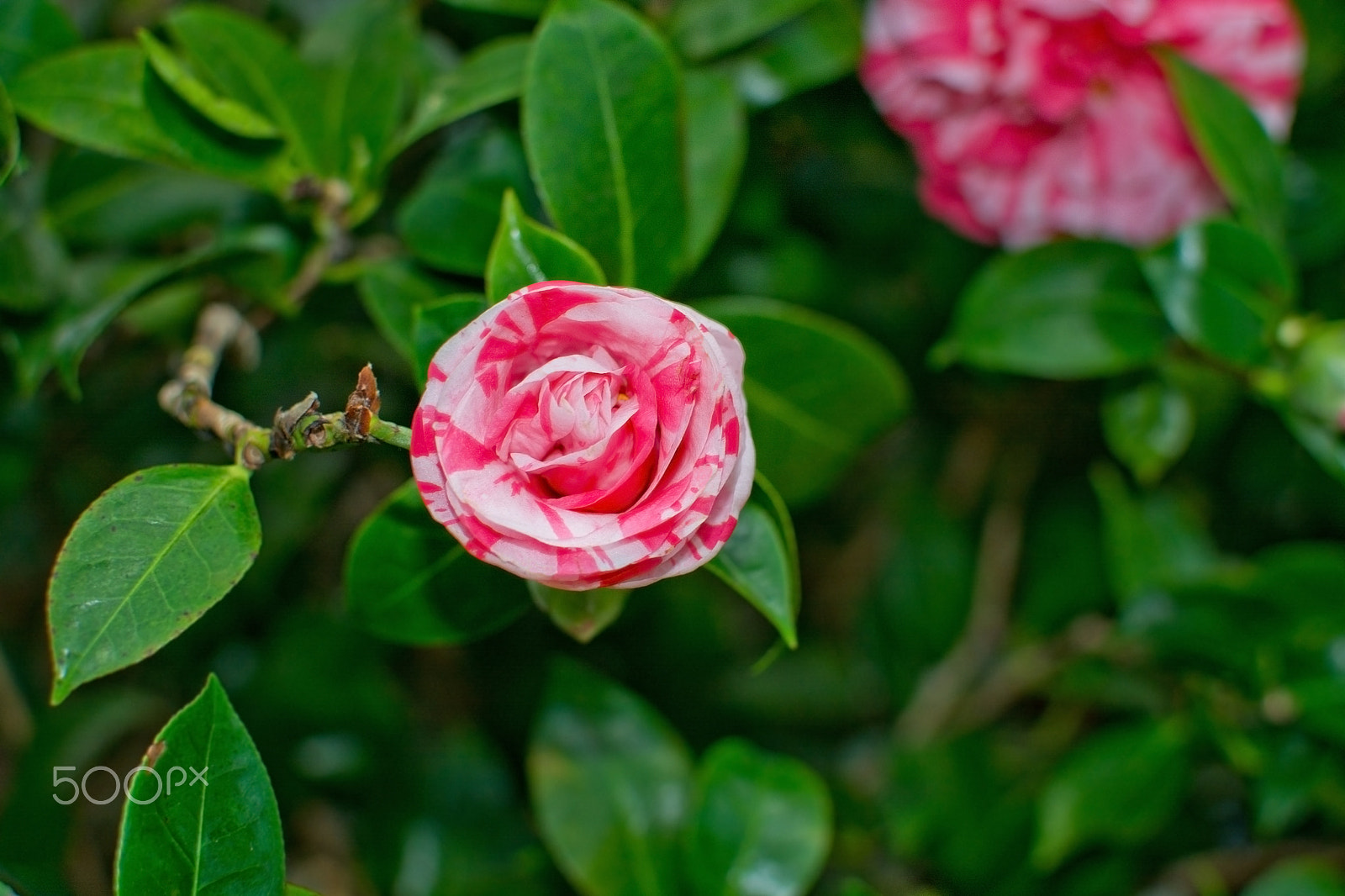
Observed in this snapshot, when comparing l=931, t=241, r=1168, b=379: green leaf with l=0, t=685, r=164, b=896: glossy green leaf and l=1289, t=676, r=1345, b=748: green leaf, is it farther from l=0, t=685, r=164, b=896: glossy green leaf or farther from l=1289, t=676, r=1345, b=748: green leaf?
l=0, t=685, r=164, b=896: glossy green leaf

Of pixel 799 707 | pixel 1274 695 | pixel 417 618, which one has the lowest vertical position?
pixel 799 707

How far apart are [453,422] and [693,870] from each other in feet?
1.75

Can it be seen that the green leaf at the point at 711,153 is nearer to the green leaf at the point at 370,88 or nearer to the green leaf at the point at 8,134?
the green leaf at the point at 370,88

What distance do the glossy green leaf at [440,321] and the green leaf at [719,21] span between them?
332 millimetres

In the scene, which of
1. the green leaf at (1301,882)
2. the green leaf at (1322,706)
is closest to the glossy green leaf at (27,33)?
the green leaf at (1322,706)

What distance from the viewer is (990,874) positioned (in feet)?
3.82

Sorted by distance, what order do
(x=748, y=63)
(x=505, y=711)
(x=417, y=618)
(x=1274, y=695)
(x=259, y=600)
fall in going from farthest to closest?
(x=505, y=711) < (x=259, y=600) < (x=1274, y=695) < (x=748, y=63) < (x=417, y=618)

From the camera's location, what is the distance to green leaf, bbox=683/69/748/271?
0.82 meters

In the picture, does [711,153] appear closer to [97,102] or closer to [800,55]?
[800,55]

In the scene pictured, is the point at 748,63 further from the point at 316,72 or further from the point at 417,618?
the point at 417,618

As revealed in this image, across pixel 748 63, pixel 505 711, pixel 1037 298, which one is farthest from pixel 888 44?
pixel 505 711

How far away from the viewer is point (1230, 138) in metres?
0.87

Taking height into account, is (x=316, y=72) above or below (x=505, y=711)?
above

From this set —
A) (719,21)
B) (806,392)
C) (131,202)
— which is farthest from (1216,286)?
(131,202)
